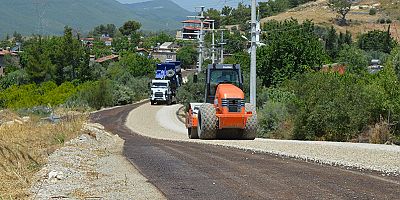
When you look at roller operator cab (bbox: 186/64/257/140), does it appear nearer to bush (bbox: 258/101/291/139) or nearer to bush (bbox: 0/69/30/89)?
bush (bbox: 258/101/291/139)

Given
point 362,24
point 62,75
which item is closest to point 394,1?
point 362,24

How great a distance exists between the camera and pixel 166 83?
72.9 meters

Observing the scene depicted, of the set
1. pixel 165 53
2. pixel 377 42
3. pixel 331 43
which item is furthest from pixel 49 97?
pixel 165 53

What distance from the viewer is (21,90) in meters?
Result: 99.4

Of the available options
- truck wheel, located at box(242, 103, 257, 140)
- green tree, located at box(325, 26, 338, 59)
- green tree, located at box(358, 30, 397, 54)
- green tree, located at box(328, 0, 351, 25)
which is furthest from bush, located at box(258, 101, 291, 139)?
green tree, located at box(328, 0, 351, 25)

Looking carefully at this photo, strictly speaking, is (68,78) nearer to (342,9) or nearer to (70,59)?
(70,59)

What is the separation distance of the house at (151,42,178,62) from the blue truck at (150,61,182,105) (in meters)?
83.9

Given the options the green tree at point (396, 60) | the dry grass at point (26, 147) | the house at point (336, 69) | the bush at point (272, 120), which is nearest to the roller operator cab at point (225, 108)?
the dry grass at point (26, 147)

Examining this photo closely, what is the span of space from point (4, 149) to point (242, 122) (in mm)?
12942

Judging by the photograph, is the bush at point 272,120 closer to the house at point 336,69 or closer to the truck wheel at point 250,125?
the truck wheel at point 250,125

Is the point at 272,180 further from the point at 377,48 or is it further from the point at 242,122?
the point at 377,48

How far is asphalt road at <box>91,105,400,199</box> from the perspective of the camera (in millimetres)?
10969

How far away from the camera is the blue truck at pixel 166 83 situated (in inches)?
2867

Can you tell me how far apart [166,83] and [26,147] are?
5633 cm
